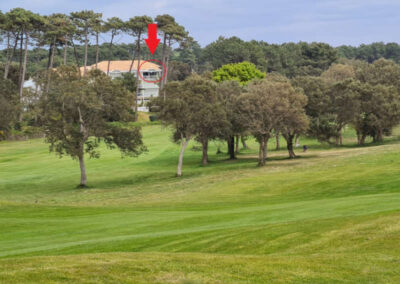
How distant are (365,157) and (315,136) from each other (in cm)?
1971

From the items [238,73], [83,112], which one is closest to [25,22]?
[238,73]

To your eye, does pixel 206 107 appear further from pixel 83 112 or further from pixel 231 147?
pixel 231 147

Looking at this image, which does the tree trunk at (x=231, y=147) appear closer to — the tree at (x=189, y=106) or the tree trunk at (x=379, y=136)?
the tree at (x=189, y=106)

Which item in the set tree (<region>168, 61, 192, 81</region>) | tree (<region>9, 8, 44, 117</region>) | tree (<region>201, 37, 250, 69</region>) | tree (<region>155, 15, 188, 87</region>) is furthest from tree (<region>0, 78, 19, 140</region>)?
tree (<region>201, 37, 250, 69</region>)

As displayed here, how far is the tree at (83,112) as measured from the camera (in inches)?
2189

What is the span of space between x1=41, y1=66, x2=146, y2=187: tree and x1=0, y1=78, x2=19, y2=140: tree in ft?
130

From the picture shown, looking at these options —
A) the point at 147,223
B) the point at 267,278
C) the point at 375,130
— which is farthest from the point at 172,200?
the point at 375,130

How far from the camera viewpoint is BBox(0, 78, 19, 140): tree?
94.4 metres

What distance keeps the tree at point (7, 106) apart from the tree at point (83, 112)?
39499 millimetres

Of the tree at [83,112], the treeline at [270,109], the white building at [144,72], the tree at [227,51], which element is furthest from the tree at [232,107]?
the tree at [227,51]

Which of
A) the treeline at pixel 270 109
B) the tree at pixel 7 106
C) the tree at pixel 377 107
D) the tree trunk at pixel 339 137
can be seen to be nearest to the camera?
the treeline at pixel 270 109

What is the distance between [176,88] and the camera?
6134 cm

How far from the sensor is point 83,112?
189ft

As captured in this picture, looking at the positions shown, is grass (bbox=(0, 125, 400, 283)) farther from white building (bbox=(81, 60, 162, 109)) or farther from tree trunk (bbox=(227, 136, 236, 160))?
white building (bbox=(81, 60, 162, 109))
